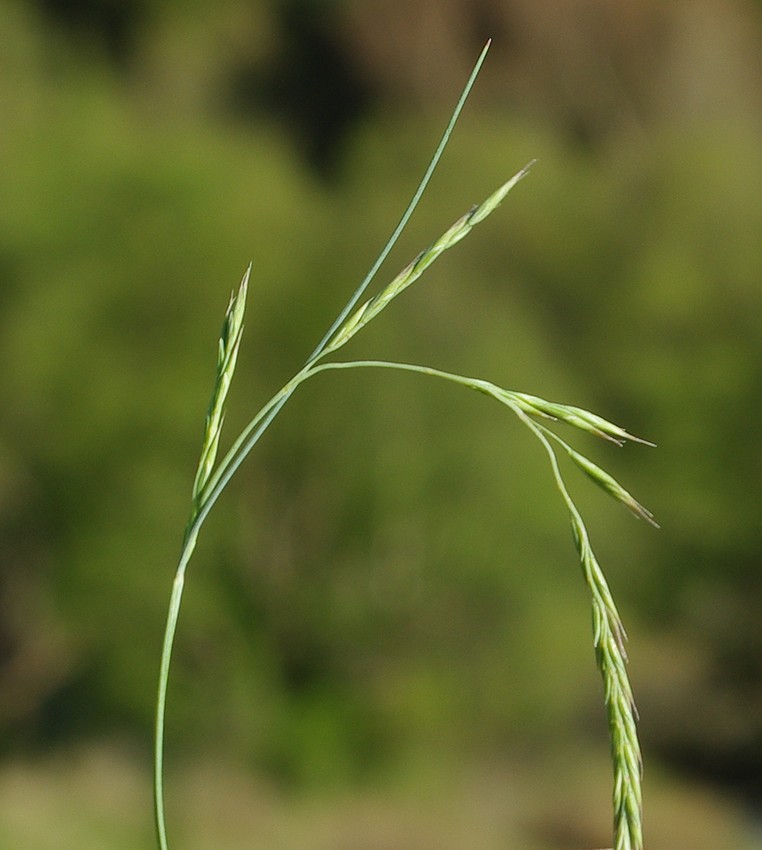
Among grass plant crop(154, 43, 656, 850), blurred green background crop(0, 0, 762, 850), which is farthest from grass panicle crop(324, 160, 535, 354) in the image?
blurred green background crop(0, 0, 762, 850)

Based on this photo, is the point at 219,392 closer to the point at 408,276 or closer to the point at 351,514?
the point at 408,276

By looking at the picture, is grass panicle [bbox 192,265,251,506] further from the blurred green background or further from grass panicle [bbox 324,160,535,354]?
the blurred green background

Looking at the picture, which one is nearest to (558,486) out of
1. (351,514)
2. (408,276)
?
(408,276)

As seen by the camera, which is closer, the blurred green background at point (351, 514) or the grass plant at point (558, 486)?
the grass plant at point (558, 486)

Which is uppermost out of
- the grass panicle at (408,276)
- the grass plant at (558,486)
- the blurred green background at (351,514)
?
the grass panicle at (408,276)

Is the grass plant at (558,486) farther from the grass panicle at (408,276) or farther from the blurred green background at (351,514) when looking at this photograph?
the blurred green background at (351,514)

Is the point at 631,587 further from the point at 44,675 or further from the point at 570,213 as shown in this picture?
the point at 44,675

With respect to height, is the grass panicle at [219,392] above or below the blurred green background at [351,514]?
above

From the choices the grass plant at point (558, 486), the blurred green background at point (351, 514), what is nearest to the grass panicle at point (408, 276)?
the grass plant at point (558, 486)
